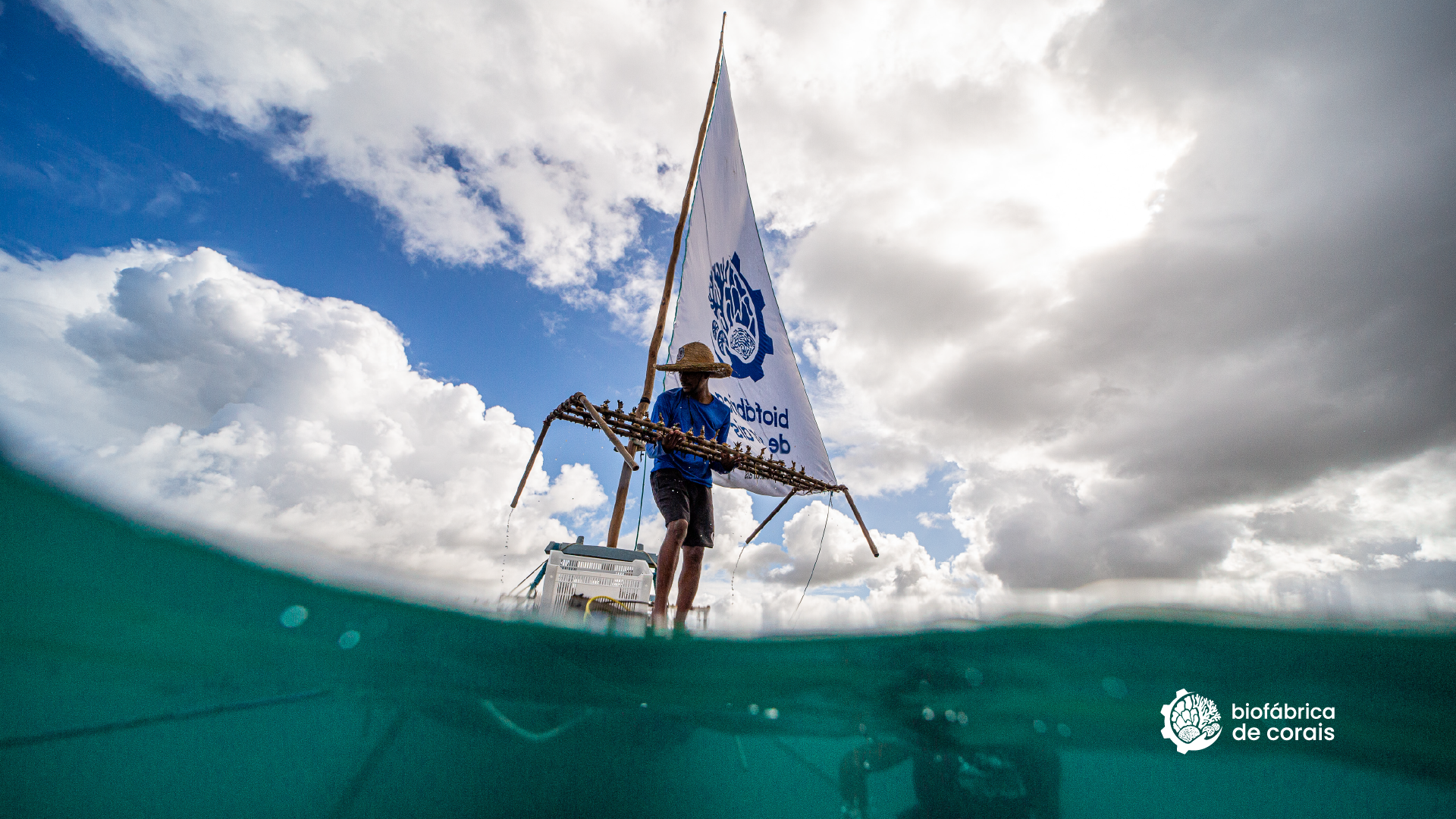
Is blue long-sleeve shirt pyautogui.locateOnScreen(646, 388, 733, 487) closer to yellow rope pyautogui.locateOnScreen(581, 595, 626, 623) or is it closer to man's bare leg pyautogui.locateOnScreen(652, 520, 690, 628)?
man's bare leg pyautogui.locateOnScreen(652, 520, 690, 628)

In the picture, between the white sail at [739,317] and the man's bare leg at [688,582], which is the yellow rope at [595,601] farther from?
the white sail at [739,317]

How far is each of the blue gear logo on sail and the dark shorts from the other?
3.68 metres

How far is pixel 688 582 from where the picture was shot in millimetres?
4074

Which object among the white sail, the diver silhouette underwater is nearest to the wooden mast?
the white sail

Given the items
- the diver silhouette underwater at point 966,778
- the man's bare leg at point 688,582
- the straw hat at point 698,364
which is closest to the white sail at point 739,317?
the straw hat at point 698,364

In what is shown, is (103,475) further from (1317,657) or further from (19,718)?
(1317,657)

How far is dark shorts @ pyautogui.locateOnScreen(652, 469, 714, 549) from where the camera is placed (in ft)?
13.3

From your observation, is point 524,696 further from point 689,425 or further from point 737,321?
point 737,321

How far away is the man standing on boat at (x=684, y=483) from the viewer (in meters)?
3.91

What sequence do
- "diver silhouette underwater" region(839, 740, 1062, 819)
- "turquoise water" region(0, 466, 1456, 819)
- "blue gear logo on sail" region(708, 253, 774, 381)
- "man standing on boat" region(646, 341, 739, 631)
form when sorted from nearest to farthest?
"turquoise water" region(0, 466, 1456, 819), "man standing on boat" region(646, 341, 739, 631), "diver silhouette underwater" region(839, 740, 1062, 819), "blue gear logo on sail" region(708, 253, 774, 381)

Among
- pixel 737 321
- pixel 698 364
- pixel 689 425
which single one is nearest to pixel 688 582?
pixel 689 425

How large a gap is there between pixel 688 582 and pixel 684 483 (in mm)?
764

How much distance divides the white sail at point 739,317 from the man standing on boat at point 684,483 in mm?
1988

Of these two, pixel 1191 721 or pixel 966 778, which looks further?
pixel 966 778
